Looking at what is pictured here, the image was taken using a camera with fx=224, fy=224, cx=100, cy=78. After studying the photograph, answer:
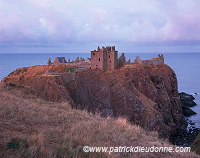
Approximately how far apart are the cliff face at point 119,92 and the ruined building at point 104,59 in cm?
174

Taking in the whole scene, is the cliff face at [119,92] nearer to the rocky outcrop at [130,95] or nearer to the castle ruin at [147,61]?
the rocky outcrop at [130,95]

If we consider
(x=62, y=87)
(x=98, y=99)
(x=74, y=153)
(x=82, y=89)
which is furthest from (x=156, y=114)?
(x=74, y=153)

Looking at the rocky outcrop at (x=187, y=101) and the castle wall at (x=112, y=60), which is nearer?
the castle wall at (x=112, y=60)

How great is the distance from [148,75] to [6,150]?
38229 millimetres

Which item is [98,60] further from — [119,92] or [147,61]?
[147,61]

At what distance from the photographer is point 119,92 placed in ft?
118

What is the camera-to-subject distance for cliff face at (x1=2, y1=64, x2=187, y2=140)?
109 feet

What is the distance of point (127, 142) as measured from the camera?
27.2 ft

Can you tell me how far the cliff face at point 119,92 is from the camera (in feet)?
109

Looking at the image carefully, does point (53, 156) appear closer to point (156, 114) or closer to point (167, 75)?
point (156, 114)

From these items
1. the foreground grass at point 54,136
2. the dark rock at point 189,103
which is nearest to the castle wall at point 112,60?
the foreground grass at point 54,136

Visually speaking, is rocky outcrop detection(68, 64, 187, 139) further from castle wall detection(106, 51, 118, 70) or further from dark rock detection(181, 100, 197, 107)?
dark rock detection(181, 100, 197, 107)

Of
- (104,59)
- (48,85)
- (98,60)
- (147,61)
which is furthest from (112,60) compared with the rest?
(48,85)

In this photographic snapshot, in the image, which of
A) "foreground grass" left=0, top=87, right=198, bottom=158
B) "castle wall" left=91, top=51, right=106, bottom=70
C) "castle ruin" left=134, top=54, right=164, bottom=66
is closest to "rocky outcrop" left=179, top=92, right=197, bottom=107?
"castle ruin" left=134, top=54, right=164, bottom=66
